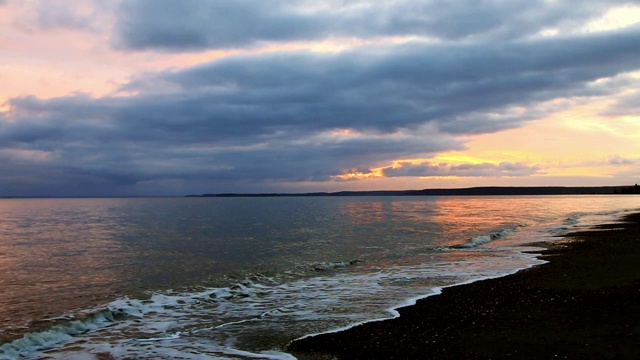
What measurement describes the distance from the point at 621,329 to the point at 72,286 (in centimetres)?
2276

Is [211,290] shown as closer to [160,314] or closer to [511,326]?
[160,314]

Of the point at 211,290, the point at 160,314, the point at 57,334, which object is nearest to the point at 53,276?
the point at 211,290

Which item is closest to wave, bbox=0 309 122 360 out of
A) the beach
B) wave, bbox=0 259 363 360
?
wave, bbox=0 259 363 360

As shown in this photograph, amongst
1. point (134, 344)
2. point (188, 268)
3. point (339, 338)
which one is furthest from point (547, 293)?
point (188, 268)

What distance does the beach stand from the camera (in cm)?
1034

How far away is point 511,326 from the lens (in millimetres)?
12195

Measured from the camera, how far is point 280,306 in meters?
17.4

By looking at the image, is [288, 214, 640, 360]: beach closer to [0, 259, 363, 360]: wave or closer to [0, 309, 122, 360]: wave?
[0, 259, 363, 360]: wave

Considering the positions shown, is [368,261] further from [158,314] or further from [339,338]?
[339,338]

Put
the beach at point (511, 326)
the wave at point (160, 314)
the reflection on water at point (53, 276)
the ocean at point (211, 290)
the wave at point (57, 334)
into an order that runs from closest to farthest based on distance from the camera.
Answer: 1. the beach at point (511, 326)
2. the wave at point (57, 334)
3. the ocean at point (211, 290)
4. the wave at point (160, 314)
5. the reflection on water at point (53, 276)

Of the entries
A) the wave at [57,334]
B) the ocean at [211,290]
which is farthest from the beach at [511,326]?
the wave at [57,334]

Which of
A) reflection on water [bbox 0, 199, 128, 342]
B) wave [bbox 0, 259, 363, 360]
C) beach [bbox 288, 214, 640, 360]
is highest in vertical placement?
beach [bbox 288, 214, 640, 360]

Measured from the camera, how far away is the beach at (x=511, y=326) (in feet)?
33.9

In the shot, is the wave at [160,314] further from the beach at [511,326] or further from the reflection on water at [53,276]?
the beach at [511,326]
